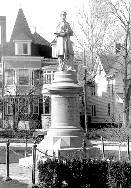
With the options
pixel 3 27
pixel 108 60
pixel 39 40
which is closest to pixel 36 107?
pixel 39 40

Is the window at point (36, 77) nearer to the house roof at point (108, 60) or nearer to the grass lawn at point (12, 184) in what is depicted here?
the house roof at point (108, 60)

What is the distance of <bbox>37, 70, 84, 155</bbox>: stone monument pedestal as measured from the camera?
17969 millimetres

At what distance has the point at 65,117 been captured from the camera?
60.4 ft

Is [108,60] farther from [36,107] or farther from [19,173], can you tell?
[19,173]

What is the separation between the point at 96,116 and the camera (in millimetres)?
54656

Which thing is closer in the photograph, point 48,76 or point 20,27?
point 48,76

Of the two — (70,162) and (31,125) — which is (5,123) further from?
(70,162)

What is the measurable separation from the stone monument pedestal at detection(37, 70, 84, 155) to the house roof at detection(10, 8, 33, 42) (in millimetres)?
33298

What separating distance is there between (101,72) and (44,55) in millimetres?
8296

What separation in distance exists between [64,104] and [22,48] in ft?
107

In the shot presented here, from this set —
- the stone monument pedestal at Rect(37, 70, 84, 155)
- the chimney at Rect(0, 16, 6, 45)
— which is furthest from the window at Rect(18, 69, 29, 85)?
the stone monument pedestal at Rect(37, 70, 84, 155)

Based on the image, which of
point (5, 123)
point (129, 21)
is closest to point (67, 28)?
point (129, 21)

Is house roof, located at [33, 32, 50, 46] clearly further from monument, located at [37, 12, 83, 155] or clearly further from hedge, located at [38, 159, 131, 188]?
hedge, located at [38, 159, 131, 188]

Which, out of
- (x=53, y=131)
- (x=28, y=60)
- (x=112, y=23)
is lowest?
(x=53, y=131)
